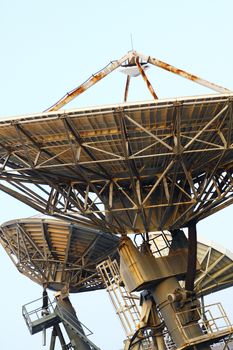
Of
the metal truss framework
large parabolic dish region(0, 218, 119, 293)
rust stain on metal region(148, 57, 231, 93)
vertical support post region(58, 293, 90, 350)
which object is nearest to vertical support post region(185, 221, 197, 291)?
the metal truss framework

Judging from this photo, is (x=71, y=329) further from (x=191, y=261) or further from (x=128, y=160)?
(x=128, y=160)

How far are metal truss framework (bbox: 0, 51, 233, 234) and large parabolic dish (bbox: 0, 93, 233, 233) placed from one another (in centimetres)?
4

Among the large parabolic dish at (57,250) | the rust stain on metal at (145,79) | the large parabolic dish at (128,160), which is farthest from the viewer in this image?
the large parabolic dish at (57,250)

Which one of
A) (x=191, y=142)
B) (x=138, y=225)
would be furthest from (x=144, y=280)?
(x=191, y=142)

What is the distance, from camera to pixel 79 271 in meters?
47.5

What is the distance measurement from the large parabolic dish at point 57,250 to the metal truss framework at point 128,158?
1201 cm

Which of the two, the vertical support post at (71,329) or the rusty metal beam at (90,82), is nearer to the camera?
the rusty metal beam at (90,82)

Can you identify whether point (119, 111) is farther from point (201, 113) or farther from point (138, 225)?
point (138, 225)

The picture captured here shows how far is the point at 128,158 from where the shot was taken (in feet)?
87.7

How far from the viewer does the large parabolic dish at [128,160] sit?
25375mm

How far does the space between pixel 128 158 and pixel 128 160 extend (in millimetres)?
412

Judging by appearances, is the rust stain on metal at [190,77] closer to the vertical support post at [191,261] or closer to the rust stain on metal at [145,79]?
the rust stain on metal at [145,79]

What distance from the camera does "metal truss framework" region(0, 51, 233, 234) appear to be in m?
25.4

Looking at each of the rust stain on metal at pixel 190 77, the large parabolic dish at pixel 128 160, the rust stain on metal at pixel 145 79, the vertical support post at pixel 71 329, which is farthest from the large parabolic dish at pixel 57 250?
the rust stain on metal at pixel 190 77
